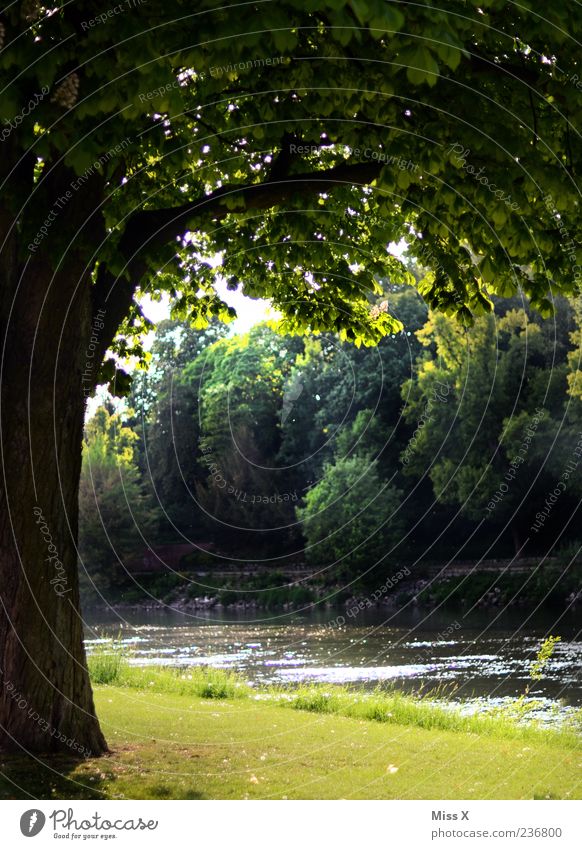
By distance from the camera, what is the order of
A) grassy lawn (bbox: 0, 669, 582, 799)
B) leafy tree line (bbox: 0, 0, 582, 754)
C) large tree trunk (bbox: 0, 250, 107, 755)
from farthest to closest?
large tree trunk (bbox: 0, 250, 107, 755)
grassy lawn (bbox: 0, 669, 582, 799)
leafy tree line (bbox: 0, 0, 582, 754)

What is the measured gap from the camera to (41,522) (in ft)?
31.9

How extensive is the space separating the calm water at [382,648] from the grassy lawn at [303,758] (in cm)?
595

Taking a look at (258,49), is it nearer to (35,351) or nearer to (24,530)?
(35,351)

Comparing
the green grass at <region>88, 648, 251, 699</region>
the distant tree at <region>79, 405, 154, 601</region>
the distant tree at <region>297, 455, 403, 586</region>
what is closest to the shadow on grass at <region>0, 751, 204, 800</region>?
the green grass at <region>88, 648, 251, 699</region>

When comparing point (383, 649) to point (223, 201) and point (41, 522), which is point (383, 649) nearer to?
point (223, 201)

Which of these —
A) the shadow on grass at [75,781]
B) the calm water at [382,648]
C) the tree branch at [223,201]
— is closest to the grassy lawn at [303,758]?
the shadow on grass at [75,781]

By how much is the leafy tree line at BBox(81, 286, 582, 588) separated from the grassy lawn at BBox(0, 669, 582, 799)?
97.3ft

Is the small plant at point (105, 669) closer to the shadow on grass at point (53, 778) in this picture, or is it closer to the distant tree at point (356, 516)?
the shadow on grass at point (53, 778)

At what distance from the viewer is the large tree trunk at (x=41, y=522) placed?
379 inches

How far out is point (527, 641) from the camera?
3052 cm

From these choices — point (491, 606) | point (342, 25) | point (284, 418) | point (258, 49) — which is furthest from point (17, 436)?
point (284, 418)

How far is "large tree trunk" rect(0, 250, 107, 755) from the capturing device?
9.63 m

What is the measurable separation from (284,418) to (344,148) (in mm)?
53072

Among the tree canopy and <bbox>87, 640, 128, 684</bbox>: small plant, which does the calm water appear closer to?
<bbox>87, 640, 128, 684</bbox>: small plant
